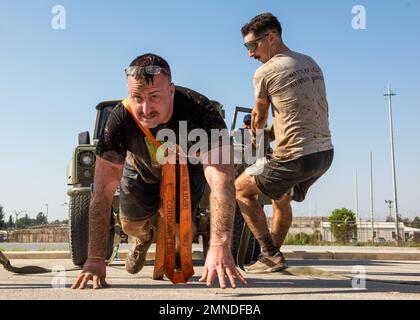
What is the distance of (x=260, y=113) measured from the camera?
448 centimetres

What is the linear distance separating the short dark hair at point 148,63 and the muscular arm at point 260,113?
1.32m

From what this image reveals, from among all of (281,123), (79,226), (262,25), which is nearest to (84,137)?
(79,226)

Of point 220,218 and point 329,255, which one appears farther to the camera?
point 329,255

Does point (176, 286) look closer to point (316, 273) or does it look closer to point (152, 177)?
point (152, 177)

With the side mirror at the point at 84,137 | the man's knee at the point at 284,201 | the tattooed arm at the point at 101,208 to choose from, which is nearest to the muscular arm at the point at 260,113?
the man's knee at the point at 284,201

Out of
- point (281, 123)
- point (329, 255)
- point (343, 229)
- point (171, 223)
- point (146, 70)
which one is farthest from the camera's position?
point (343, 229)

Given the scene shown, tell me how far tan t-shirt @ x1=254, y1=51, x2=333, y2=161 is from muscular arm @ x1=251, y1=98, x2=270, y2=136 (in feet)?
0.14

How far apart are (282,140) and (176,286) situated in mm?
1455

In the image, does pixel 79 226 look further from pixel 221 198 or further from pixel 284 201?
pixel 221 198

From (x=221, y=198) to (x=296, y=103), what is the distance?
1.49 m

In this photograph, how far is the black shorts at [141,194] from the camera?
169 inches

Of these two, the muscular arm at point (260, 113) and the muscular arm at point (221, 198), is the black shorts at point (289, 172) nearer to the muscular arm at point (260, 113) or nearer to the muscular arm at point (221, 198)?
the muscular arm at point (260, 113)
